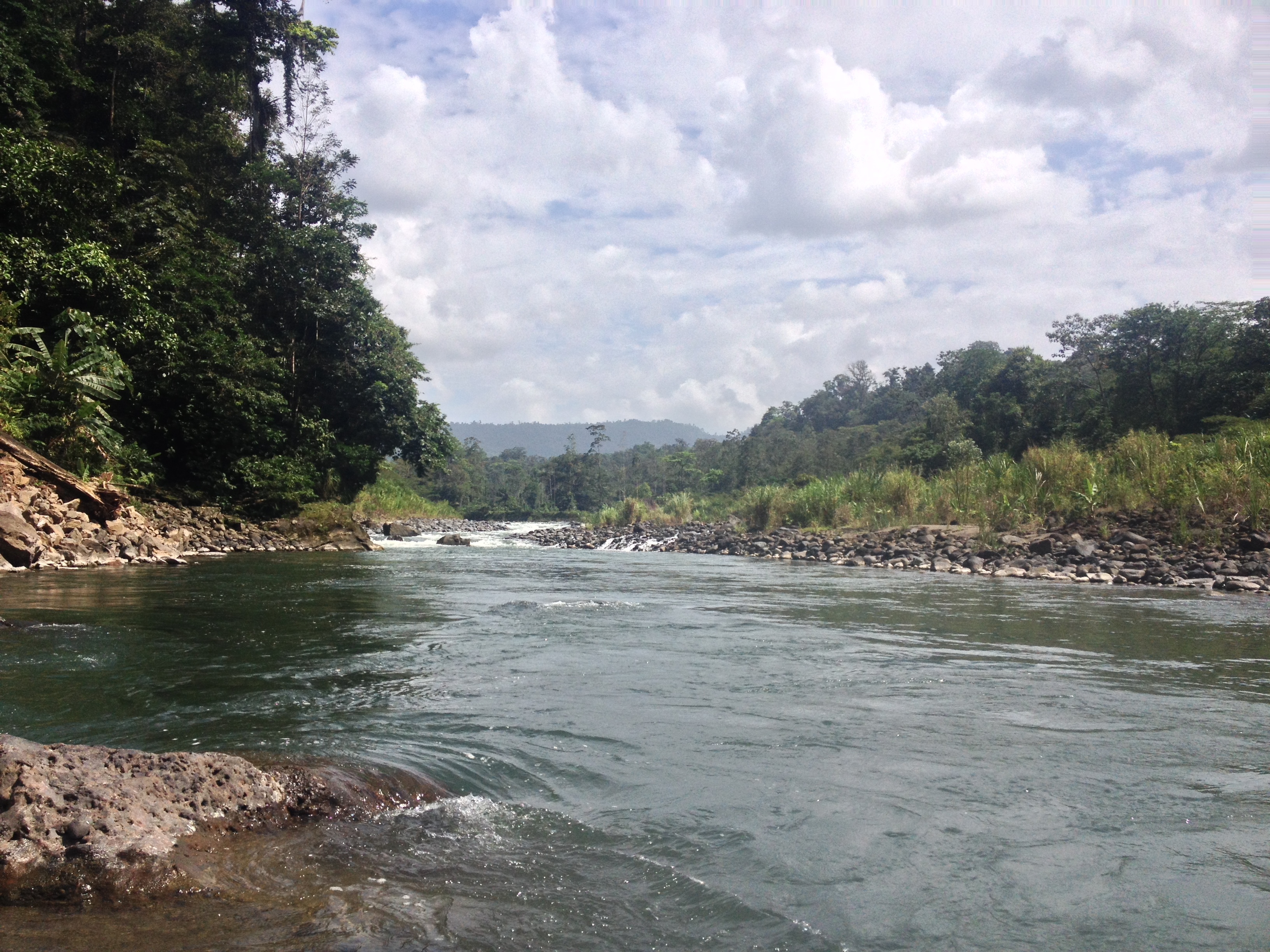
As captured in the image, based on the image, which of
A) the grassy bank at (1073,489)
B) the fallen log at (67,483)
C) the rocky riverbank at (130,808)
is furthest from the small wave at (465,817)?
the grassy bank at (1073,489)

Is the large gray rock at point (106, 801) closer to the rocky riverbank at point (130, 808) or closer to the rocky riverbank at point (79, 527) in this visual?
the rocky riverbank at point (130, 808)

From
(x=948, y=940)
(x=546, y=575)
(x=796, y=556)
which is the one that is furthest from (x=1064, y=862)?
(x=796, y=556)

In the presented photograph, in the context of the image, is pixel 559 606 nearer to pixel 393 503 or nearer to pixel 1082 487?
pixel 1082 487

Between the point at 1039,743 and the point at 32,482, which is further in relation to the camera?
the point at 32,482

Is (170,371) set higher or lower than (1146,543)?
higher

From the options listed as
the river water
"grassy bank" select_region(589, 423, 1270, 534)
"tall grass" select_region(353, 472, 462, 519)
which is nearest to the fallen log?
the river water

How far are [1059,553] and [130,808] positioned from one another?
1745 centimetres

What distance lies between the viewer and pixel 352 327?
24.0 meters

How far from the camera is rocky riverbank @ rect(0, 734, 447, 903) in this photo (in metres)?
2.25

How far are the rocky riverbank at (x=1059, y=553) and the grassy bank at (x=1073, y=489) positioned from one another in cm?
55

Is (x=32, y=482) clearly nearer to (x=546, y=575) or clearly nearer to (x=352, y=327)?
(x=546, y=575)

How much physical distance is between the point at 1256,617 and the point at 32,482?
53.3ft

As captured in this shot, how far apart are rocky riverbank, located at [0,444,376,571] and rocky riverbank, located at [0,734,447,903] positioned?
31.7 ft

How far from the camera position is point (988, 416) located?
3919 cm
